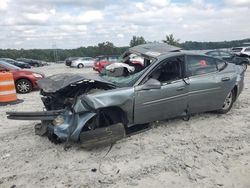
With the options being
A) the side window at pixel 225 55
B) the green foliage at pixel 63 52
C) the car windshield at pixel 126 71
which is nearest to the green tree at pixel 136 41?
the green foliage at pixel 63 52

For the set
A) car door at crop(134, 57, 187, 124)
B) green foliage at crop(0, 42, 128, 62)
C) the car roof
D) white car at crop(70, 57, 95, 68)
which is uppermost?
the car roof

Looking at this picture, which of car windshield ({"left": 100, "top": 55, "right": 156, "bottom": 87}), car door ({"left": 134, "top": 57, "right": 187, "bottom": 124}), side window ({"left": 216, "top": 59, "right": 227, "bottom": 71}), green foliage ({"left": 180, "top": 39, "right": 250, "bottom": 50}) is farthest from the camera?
green foliage ({"left": 180, "top": 39, "right": 250, "bottom": 50})

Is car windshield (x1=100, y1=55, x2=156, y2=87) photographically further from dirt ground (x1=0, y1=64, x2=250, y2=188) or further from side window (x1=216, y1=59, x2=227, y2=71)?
side window (x1=216, y1=59, x2=227, y2=71)

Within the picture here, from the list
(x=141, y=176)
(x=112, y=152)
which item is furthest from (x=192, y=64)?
(x=141, y=176)

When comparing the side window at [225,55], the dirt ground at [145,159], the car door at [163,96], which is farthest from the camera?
the side window at [225,55]

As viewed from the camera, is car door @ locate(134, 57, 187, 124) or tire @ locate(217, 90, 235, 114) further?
tire @ locate(217, 90, 235, 114)

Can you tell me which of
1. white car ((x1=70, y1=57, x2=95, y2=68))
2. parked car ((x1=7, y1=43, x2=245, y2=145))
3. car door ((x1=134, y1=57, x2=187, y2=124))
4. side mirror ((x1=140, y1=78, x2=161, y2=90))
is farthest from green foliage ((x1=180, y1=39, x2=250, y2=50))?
white car ((x1=70, y1=57, x2=95, y2=68))

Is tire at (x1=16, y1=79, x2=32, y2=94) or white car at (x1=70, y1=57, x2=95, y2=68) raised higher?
tire at (x1=16, y1=79, x2=32, y2=94)

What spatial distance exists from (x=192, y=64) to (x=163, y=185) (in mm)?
3282

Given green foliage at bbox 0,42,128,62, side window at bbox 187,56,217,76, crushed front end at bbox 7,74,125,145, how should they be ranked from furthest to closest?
green foliage at bbox 0,42,128,62
side window at bbox 187,56,217,76
crushed front end at bbox 7,74,125,145

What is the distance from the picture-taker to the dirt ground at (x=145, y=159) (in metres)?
4.27

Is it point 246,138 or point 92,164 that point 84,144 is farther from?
point 246,138

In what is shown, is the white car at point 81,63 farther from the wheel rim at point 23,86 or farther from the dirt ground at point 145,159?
the dirt ground at point 145,159

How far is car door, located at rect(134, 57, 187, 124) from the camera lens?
5.74 m
